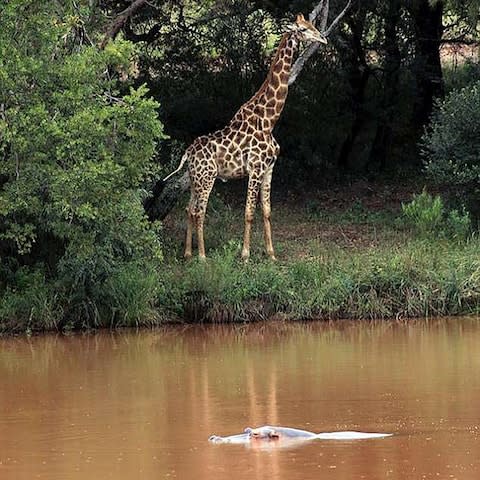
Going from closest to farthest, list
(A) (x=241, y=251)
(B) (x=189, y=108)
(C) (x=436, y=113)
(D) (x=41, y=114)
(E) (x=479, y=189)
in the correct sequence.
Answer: (D) (x=41, y=114) < (A) (x=241, y=251) < (E) (x=479, y=189) < (C) (x=436, y=113) < (B) (x=189, y=108)

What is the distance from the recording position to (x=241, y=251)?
2028 cm

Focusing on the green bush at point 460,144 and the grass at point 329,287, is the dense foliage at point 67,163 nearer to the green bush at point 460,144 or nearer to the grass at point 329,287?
the grass at point 329,287

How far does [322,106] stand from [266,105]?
5.18m

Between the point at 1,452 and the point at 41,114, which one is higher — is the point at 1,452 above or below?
below

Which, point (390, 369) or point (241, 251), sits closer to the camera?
point (390, 369)

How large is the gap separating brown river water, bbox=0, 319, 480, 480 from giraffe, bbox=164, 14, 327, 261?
281cm

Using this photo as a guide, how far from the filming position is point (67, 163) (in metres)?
17.0

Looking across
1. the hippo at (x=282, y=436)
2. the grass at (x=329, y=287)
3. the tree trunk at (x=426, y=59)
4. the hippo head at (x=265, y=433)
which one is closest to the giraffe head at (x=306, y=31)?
the grass at (x=329, y=287)

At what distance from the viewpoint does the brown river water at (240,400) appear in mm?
10773

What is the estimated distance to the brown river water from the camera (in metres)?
10.8

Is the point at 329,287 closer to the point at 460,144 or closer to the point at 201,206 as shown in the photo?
the point at 201,206

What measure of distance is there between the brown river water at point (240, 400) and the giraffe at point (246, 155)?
2808mm

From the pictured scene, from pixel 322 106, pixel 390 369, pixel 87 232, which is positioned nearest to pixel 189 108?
pixel 322 106

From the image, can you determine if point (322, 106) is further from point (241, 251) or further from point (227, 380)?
point (227, 380)
